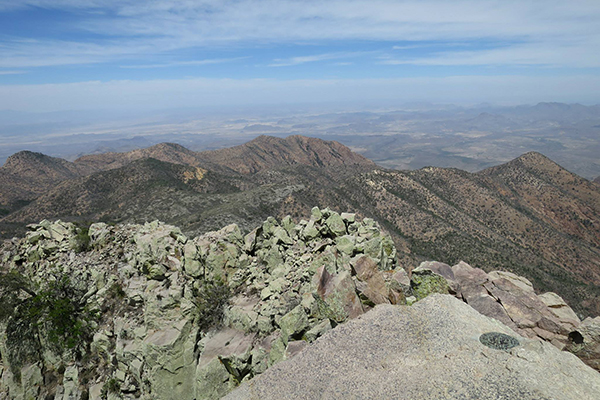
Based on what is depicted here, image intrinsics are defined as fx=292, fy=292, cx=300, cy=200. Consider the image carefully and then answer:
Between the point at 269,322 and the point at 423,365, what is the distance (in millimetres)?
7126

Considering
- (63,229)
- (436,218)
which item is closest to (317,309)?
(63,229)

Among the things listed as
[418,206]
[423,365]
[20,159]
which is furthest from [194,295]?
[20,159]

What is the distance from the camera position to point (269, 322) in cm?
1404

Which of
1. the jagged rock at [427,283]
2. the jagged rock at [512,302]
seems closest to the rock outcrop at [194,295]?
the jagged rock at [427,283]

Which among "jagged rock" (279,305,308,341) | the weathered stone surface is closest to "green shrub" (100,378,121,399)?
"jagged rock" (279,305,308,341)

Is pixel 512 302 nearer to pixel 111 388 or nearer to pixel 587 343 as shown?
pixel 587 343

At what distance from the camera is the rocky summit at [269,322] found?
9.42 m

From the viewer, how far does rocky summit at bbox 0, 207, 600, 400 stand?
30.9 ft

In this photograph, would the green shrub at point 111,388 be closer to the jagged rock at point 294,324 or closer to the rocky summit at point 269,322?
the rocky summit at point 269,322

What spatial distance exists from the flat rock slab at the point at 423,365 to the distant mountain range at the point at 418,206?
132 ft

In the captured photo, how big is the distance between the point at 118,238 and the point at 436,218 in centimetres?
6606

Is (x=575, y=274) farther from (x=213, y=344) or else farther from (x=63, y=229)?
(x=63, y=229)

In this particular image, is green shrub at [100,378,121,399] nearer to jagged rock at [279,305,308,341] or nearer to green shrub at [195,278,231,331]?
green shrub at [195,278,231,331]

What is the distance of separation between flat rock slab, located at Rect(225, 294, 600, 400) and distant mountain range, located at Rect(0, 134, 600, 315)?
40163mm
